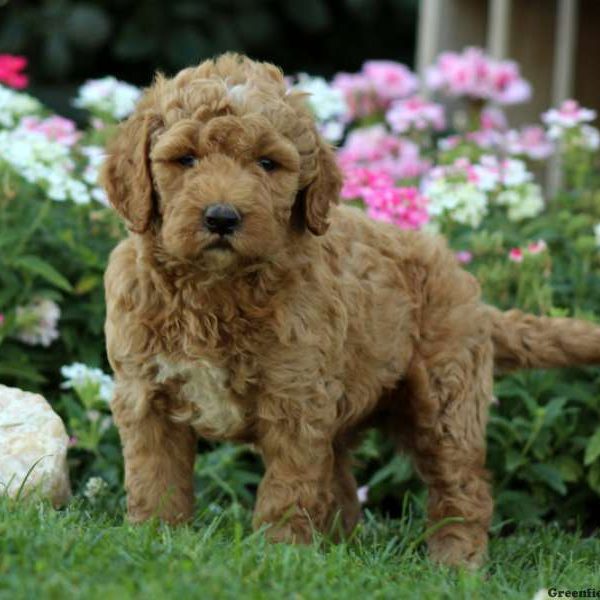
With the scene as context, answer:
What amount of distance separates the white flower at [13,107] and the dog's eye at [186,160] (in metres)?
2.72

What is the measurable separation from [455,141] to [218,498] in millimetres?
2754

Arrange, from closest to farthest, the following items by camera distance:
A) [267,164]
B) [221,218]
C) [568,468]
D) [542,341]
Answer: [221,218] < [267,164] < [542,341] < [568,468]

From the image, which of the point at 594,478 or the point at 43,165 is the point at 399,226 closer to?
the point at 594,478

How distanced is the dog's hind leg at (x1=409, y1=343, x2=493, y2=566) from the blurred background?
21.4ft

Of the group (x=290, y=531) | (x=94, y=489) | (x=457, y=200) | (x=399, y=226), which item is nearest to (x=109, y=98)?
(x=457, y=200)

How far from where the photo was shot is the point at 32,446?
516 cm

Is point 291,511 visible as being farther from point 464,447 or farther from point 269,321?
point 464,447

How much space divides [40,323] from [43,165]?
768 mm

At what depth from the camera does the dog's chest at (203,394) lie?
15.1 feet

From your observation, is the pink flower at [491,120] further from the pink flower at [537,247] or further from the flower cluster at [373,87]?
the pink flower at [537,247]

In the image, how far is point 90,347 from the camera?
6445 mm

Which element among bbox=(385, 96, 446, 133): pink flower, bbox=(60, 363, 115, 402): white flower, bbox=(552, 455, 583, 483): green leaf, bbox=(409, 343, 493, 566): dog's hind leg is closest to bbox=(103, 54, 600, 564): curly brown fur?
bbox=(409, 343, 493, 566): dog's hind leg

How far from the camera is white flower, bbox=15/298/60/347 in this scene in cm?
618

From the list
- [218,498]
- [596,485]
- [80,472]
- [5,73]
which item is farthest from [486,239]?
[5,73]
